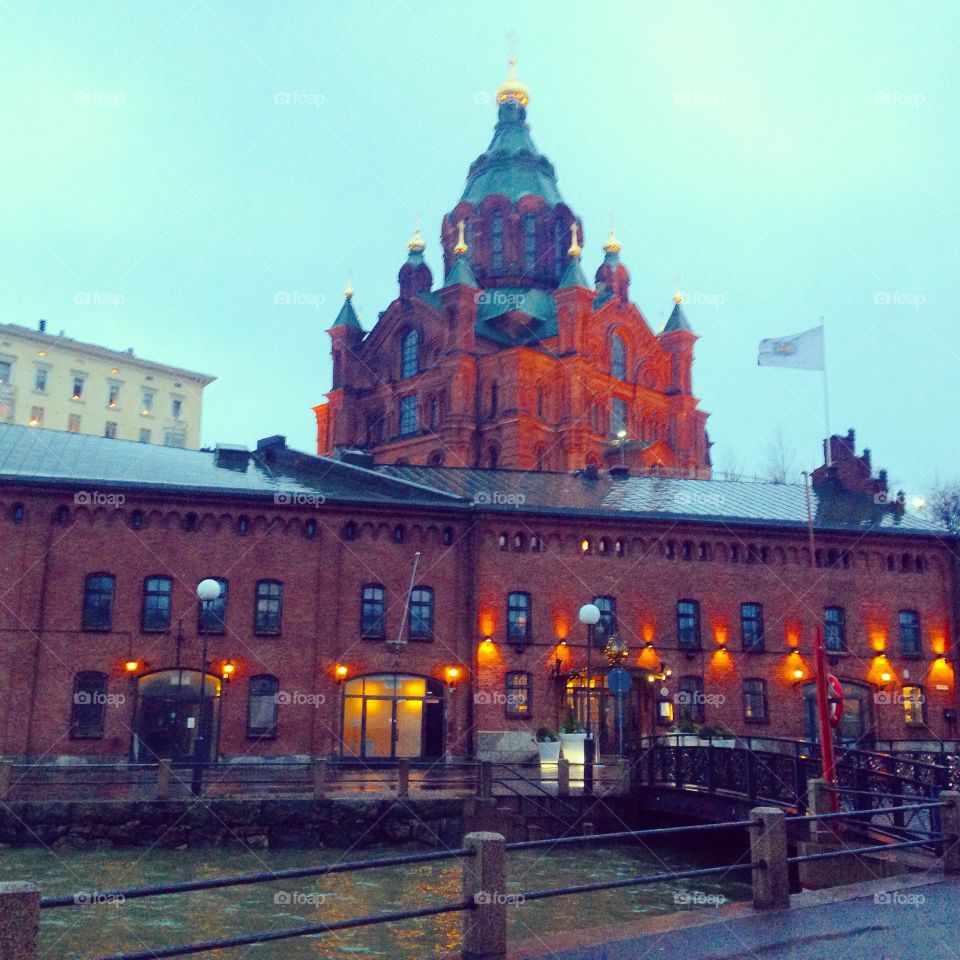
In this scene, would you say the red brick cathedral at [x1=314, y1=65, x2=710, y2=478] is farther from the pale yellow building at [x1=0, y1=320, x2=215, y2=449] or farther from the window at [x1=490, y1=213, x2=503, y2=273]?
the pale yellow building at [x1=0, y1=320, x2=215, y2=449]

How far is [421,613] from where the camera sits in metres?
31.5

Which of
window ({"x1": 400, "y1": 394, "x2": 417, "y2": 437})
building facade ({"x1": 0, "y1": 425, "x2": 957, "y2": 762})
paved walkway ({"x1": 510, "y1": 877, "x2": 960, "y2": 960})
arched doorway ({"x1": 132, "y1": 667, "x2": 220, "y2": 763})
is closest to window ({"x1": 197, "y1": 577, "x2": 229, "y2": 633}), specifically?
building facade ({"x1": 0, "y1": 425, "x2": 957, "y2": 762})

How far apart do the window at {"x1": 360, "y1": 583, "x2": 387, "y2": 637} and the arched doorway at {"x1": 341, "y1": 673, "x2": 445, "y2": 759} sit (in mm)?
1352

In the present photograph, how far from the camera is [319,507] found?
101 ft

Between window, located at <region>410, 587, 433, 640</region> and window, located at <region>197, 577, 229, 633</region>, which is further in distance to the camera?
window, located at <region>410, 587, 433, 640</region>

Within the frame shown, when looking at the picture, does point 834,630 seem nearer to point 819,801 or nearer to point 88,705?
point 819,801

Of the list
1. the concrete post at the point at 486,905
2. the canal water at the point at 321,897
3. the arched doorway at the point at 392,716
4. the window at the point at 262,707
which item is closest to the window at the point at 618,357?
the arched doorway at the point at 392,716

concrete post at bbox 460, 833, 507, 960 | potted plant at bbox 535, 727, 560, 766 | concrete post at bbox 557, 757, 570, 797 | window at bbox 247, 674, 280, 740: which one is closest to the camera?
concrete post at bbox 460, 833, 507, 960

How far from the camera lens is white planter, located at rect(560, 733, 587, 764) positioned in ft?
87.0

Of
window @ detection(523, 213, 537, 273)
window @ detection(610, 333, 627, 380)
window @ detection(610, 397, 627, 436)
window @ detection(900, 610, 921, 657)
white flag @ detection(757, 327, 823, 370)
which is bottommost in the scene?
window @ detection(900, 610, 921, 657)

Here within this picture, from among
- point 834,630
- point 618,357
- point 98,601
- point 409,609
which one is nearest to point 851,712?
point 834,630

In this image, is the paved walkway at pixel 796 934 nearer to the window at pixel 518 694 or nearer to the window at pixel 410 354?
the window at pixel 518 694

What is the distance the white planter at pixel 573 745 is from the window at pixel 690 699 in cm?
623

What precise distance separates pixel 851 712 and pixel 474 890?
27.9m
